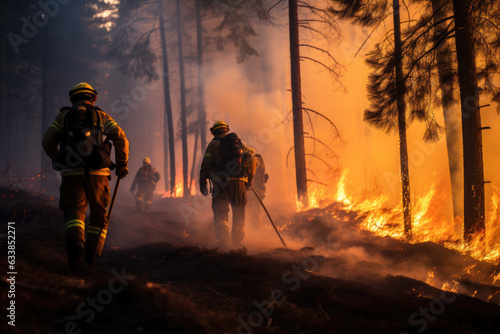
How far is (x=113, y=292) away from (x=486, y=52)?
741cm

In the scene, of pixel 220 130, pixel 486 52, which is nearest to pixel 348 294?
pixel 220 130

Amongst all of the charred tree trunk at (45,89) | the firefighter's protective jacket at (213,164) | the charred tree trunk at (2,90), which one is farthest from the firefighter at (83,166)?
the charred tree trunk at (2,90)

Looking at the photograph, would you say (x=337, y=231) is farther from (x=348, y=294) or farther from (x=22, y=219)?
(x=22, y=219)

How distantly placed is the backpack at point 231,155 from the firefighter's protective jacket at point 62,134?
250 centimetres

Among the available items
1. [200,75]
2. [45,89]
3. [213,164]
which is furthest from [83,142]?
[45,89]

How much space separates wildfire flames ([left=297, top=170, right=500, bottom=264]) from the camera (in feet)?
21.4

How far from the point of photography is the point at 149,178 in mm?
14438

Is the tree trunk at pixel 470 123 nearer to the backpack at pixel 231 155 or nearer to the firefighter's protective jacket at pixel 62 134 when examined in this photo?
the backpack at pixel 231 155

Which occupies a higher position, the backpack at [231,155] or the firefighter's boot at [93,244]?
the backpack at [231,155]

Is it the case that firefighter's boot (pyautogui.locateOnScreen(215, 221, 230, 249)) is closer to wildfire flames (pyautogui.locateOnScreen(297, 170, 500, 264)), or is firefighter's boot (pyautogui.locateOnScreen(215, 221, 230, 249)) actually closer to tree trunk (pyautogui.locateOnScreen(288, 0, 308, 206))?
wildfire flames (pyautogui.locateOnScreen(297, 170, 500, 264))

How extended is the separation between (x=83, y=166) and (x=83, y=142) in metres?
0.29

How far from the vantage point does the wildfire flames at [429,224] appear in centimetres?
651

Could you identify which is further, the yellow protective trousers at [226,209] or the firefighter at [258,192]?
the firefighter at [258,192]

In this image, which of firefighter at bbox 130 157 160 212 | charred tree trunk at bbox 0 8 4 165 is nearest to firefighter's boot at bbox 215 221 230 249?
firefighter at bbox 130 157 160 212
